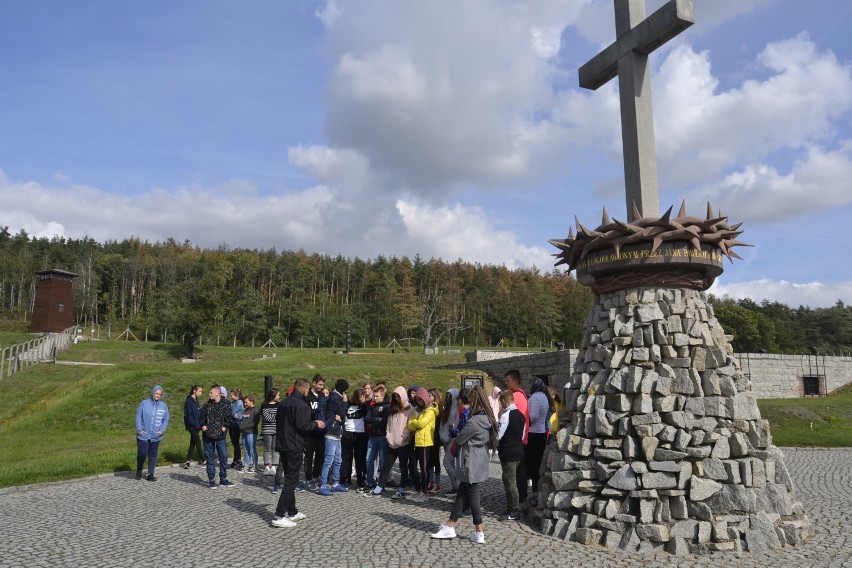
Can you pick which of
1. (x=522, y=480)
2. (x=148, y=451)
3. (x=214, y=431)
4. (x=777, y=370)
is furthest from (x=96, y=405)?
(x=777, y=370)

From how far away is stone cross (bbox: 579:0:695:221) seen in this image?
7.23m

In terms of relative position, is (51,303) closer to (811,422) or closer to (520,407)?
(520,407)

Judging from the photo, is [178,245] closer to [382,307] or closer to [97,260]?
[97,260]

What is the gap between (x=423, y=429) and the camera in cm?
878

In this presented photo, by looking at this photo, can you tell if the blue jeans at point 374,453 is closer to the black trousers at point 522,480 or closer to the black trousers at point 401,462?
the black trousers at point 401,462

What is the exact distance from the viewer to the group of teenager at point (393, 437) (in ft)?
21.9

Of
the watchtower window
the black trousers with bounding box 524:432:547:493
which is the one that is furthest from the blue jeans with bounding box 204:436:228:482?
the watchtower window

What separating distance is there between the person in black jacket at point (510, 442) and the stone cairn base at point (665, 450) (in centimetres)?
44

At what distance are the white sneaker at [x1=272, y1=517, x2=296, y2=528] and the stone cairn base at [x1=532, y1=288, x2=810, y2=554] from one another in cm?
309

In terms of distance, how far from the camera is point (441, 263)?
82.6m

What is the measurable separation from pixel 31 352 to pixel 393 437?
31.4m

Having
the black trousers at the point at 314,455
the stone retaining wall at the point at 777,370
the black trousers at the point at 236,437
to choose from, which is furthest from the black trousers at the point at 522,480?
the stone retaining wall at the point at 777,370

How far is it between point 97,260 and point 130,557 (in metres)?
84.3

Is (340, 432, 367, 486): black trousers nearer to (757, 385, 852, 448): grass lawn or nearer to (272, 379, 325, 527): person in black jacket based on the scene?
(272, 379, 325, 527): person in black jacket
